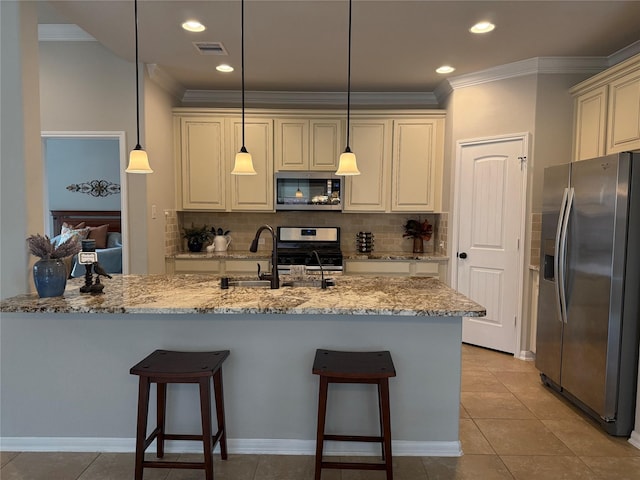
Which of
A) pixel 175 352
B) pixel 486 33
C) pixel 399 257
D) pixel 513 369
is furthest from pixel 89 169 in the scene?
pixel 513 369

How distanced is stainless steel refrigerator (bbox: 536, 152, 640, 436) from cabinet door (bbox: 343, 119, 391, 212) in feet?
5.94

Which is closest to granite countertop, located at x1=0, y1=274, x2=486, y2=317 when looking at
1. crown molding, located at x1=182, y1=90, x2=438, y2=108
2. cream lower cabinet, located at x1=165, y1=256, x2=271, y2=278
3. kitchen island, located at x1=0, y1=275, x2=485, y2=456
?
kitchen island, located at x1=0, y1=275, x2=485, y2=456

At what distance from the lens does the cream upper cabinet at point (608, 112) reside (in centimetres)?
283

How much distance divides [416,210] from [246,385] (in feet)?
9.57

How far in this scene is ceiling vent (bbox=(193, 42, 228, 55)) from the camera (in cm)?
330

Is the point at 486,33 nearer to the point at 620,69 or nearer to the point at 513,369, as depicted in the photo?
the point at 620,69

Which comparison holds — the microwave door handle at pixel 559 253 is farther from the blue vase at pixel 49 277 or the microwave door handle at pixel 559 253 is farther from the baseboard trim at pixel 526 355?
the blue vase at pixel 49 277

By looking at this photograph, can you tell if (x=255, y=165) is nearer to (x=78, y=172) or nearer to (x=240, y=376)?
(x=240, y=376)

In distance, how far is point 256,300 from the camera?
6.91 ft

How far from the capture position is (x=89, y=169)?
260 inches

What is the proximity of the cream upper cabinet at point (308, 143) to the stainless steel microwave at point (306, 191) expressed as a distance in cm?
12

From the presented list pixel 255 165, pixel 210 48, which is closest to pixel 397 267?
pixel 255 165

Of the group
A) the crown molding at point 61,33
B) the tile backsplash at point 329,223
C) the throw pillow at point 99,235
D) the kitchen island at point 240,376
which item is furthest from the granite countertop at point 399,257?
the throw pillow at point 99,235

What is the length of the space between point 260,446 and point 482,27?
3115 millimetres
